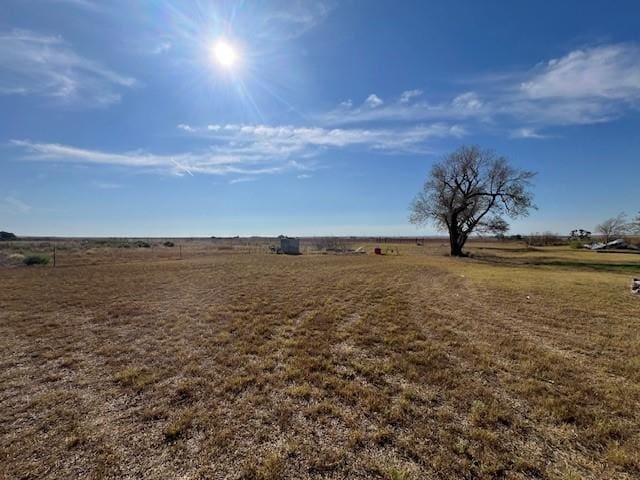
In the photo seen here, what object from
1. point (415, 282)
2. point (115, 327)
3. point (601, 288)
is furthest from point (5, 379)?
point (601, 288)

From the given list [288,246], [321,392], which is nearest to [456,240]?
[288,246]

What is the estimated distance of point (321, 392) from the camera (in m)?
3.55

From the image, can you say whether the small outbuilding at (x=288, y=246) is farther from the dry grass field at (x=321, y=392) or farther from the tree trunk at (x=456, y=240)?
the dry grass field at (x=321, y=392)

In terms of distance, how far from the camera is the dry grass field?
2.44 m

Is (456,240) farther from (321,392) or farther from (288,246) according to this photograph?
(321,392)

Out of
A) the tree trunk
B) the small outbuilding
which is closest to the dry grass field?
the tree trunk

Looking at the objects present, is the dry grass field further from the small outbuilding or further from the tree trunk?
the small outbuilding

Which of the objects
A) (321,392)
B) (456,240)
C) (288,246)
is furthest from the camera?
(288,246)

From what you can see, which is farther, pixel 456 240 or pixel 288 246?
pixel 288 246

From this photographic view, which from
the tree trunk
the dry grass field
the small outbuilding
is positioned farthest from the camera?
the small outbuilding

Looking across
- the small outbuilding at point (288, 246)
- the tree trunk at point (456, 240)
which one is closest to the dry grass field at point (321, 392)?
the tree trunk at point (456, 240)

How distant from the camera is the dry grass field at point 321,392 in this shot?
244 cm

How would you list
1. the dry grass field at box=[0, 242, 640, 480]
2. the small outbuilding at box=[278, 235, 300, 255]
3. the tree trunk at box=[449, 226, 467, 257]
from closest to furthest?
1. the dry grass field at box=[0, 242, 640, 480]
2. the tree trunk at box=[449, 226, 467, 257]
3. the small outbuilding at box=[278, 235, 300, 255]

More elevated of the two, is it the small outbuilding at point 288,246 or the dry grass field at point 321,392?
the small outbuilding at point 288,246
